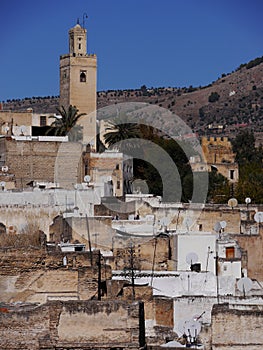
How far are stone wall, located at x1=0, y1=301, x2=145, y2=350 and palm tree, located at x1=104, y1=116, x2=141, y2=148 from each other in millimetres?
32432

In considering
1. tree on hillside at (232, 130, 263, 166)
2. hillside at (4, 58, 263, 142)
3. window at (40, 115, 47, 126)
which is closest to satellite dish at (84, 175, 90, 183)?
window at (40, 115, 47, 126)

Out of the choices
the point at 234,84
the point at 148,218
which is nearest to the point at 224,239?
the point at 148,218

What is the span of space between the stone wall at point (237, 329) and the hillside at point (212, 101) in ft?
304

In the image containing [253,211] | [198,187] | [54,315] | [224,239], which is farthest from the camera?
[198,187]

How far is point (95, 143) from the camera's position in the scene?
51594 millimetres

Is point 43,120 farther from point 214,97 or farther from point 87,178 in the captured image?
point 214,97

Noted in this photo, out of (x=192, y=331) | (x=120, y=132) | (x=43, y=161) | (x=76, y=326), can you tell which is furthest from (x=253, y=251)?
(x=120, y=132)

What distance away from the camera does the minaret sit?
55.9 meters

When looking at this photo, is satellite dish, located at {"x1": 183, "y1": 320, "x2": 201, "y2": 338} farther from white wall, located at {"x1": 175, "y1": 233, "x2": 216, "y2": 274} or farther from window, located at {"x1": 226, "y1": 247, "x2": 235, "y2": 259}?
window, located at {"x1": 226, "y1": 247, "x2": 235, "y2": 259}

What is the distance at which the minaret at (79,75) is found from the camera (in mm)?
55875

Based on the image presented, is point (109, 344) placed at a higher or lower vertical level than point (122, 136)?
lower

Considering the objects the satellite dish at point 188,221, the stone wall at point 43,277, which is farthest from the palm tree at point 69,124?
the stone wall at point 43,277

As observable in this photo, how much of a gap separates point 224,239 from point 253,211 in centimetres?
695

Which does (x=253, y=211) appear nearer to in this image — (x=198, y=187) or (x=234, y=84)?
(x=198, y=187)
